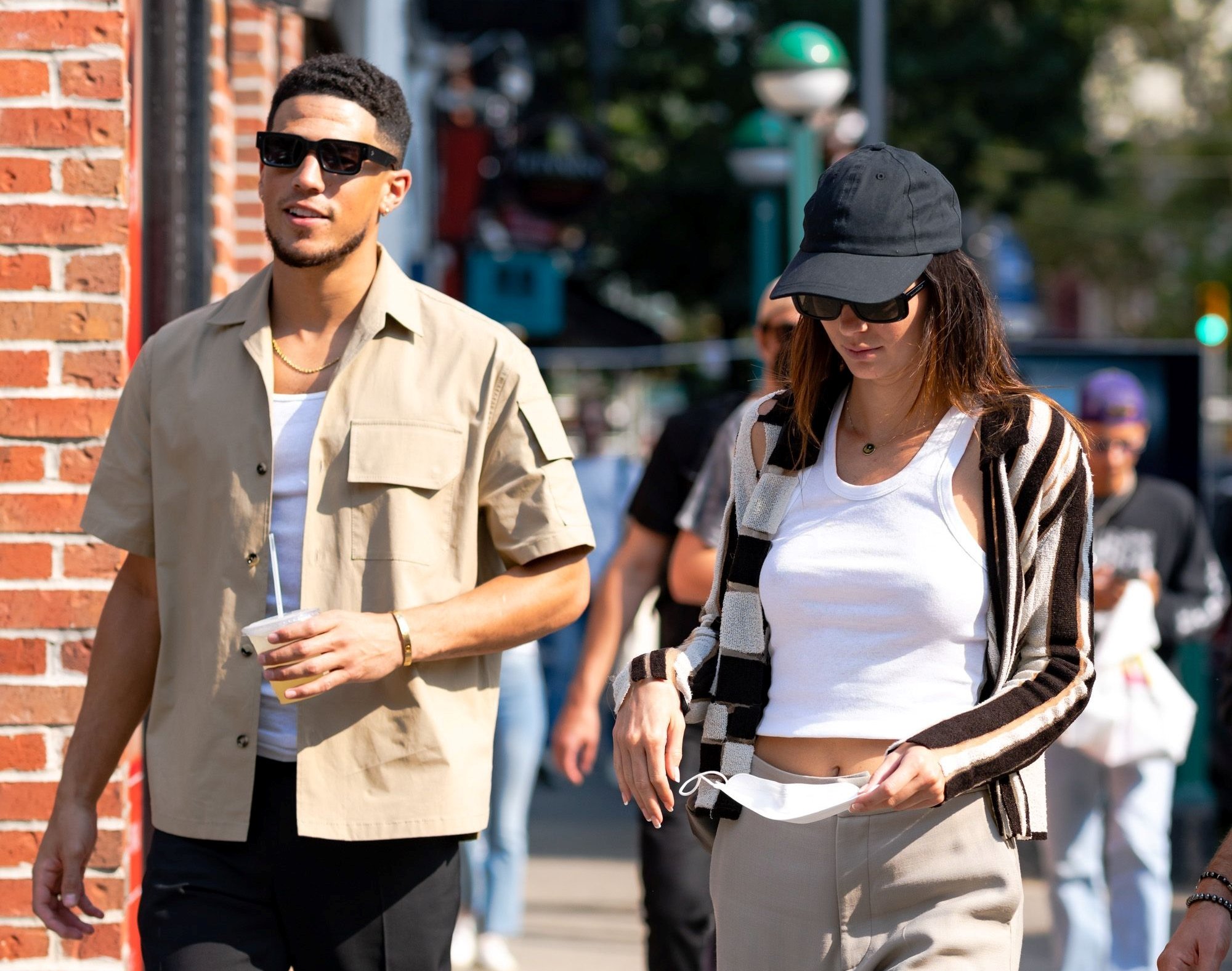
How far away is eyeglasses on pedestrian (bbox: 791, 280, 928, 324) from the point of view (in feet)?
8.39

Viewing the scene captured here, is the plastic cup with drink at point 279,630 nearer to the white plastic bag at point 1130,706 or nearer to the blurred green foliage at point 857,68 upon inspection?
the white plastic bag at point 1130,706

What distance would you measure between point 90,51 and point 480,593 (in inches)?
62.3

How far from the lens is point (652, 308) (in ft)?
109

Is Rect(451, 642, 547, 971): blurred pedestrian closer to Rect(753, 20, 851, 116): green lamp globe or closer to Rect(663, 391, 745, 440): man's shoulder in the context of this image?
Rect(663, 391, 745, 440): man's shoulder

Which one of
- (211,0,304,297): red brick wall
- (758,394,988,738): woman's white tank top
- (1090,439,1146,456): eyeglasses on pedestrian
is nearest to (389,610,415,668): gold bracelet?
(758,394,988,738): woman's white tank top

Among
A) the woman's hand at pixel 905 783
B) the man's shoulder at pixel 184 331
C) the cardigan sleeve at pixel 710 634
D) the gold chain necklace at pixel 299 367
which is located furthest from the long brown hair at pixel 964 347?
the man's shoulder at pixel 184 331

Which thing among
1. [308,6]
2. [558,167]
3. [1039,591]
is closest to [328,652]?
[1039,591]

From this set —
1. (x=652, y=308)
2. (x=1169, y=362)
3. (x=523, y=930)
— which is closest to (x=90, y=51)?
(x=523, y=930)

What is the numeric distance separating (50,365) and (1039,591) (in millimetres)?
2193

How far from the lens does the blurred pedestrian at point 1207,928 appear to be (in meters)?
2.67

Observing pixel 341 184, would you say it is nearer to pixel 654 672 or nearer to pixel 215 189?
pixel 654 672

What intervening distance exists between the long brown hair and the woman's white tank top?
0.04m

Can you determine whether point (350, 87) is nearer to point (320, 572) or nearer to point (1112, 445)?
point (320, 572)

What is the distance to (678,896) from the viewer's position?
4406 mm
